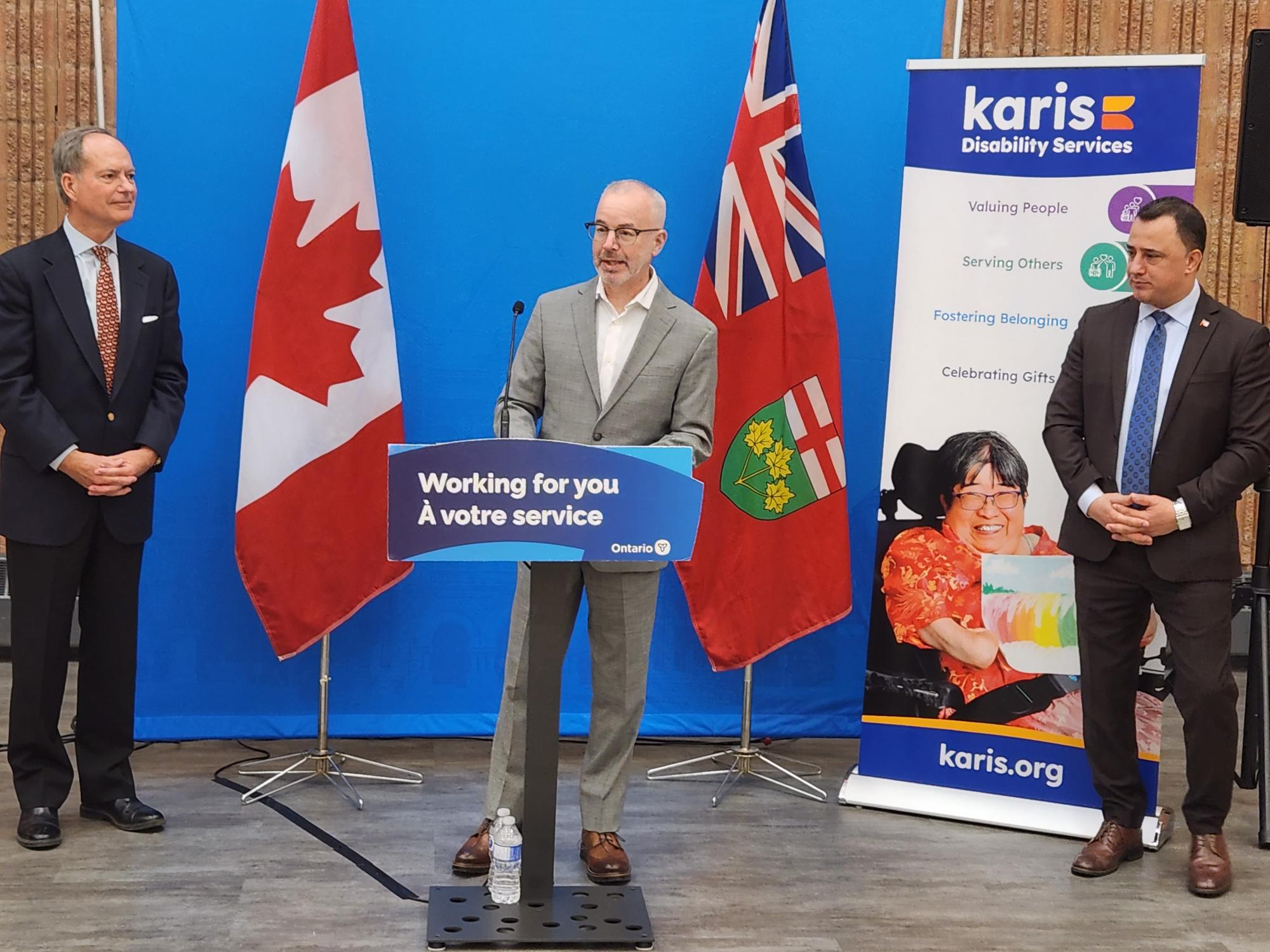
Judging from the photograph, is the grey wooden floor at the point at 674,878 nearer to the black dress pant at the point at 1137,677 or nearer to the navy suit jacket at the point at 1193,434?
the black dress pant at the point at 1137,677

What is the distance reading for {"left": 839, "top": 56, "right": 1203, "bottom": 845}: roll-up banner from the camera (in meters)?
3.81

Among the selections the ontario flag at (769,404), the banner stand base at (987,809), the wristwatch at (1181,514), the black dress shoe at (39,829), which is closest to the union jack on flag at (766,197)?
the ontario flag at (769,404)

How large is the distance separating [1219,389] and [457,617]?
8.32 ft

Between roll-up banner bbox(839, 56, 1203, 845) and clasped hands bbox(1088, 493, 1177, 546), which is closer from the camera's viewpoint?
clasped hands bbox(1088, 493, 1177, 546)

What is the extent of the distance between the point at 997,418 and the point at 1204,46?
106 inches

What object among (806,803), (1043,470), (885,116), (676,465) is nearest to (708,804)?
(806,803)

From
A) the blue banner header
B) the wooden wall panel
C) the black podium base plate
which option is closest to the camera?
the black podium base plate

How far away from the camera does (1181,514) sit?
3.40 meters

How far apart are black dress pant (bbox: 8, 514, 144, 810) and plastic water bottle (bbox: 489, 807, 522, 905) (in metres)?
1.29

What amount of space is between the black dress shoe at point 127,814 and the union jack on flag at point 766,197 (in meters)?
2.26

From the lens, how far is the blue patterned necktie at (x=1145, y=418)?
11.5 feet

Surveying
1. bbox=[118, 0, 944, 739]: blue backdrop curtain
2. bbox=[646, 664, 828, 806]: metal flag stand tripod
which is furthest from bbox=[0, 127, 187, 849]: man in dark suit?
bbox=[646, 664, 828, 806]: metal flag stand tripod

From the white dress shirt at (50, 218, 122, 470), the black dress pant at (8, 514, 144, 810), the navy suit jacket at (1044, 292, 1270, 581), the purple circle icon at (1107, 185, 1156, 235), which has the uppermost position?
the purple circle icon at (1107, 185, 1156, 235)

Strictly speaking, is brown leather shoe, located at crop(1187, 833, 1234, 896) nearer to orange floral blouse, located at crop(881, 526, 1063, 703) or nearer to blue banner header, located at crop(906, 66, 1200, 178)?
orange floral blouse, located at crop(881, 526, 1063, 703)
